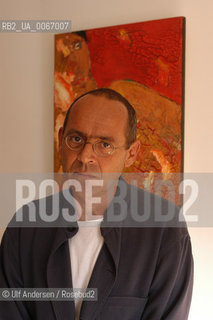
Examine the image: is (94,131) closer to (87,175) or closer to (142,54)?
(87,175)

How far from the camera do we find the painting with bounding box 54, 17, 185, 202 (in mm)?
1967

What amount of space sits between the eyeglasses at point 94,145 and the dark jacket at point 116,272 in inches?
6.1

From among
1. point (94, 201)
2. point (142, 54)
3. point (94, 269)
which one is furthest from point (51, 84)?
point (94, 269)

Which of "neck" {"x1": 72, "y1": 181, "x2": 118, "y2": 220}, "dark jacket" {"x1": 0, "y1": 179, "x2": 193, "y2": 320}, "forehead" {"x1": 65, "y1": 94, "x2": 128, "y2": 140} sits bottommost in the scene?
"dark jacket" {"x1": 0, "y1": 179, "x2": 193, "y2": 320}

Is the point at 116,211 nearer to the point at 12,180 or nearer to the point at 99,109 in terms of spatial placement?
the point at 99,109

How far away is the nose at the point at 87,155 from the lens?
0.98m

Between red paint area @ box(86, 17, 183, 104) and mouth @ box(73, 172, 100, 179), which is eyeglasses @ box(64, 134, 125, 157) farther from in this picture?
red paint area @ box(86, 17, 183, 104)

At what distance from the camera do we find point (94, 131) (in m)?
1.00

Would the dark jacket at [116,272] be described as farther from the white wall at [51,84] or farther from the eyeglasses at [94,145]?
the white wall at [51,84]

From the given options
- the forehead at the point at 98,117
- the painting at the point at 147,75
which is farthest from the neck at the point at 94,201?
the painting at the point at 147,75

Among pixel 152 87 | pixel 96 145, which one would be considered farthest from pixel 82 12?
pixel 96 145

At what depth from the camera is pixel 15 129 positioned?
8.31 feet

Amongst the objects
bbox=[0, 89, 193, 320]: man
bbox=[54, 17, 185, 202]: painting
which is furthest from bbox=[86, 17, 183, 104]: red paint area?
bbox=[0, 89, 193, 320]: man

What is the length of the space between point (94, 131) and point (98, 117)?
0.03 metres
